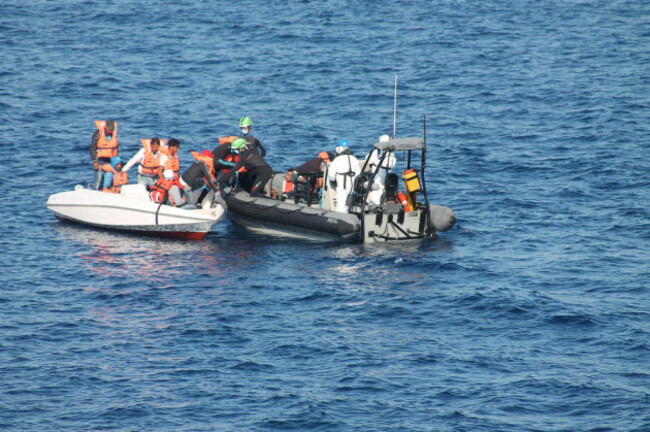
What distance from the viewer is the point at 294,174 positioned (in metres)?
20.6

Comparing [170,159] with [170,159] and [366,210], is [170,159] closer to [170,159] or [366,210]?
[170,159]

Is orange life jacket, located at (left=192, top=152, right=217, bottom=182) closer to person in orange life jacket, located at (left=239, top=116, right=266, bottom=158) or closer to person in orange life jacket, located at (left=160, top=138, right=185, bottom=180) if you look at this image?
person in orange life jacket, located at (left=160, top=138, right=185, bottom=180)

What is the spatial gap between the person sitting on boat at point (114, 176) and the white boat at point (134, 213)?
289mm

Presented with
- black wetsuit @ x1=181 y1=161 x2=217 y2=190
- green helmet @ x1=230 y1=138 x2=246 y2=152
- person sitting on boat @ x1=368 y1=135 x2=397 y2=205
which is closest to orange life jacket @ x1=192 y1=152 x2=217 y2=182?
black wetsuit @ x1=181 y1=161 x2=217 y2=190

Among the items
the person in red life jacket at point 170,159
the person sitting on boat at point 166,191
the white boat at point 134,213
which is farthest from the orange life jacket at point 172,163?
the white boat at point 134,213

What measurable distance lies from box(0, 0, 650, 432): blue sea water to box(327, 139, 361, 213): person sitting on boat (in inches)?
44.4

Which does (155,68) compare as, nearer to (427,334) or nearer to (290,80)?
(290,80)

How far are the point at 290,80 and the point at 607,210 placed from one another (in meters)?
16.6

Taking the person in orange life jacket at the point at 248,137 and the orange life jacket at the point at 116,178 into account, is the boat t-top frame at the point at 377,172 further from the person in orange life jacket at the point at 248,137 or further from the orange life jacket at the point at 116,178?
the orange life jacket at the point at 116,178

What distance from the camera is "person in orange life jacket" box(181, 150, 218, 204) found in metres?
20.4

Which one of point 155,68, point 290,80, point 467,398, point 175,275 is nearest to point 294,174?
point 175,275

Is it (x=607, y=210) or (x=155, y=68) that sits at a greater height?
(x=155, y=68)

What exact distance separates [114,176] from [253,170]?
10.5 feet

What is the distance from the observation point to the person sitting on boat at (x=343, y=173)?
19.6 m
